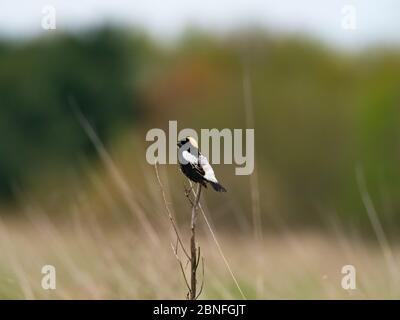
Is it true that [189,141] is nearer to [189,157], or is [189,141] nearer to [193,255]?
[189,157]

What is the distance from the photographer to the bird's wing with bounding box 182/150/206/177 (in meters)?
2.09

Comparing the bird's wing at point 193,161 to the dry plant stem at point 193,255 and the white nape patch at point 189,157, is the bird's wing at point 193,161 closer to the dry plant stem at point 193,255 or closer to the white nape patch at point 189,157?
the white nape patch at point 189,157

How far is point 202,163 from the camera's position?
2.11 m

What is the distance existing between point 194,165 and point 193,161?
0.02m

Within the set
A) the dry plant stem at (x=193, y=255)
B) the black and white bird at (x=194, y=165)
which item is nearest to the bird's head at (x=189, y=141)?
the black and white bird at (x=194, y=165)

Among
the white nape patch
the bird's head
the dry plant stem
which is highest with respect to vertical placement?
the bird's head

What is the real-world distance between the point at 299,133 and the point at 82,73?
5.40 ft

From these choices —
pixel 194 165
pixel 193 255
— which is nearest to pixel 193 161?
pixel 194 165

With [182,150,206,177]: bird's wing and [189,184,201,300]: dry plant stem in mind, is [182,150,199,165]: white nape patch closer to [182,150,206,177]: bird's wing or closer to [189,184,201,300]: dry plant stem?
[182,150,206,177]: bird's wing

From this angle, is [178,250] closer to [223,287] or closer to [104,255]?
[223,287]

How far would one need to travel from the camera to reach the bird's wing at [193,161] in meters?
2.09

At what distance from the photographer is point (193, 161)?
211cm

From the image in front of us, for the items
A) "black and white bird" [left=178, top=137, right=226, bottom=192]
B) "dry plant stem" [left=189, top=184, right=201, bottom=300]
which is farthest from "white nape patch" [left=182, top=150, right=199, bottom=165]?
"dry plant stem" [left=189, top=184, right=201, bottom=300]
